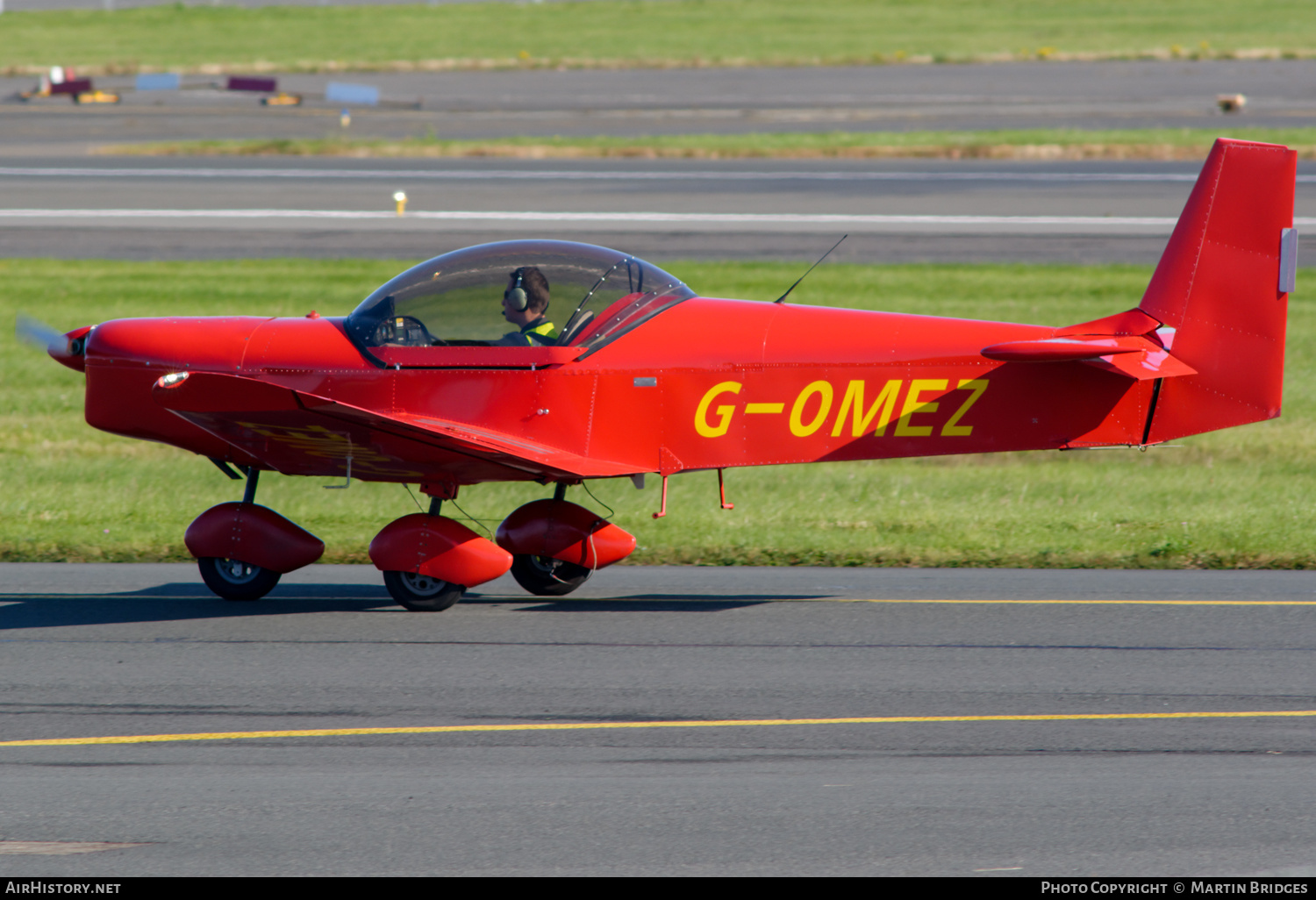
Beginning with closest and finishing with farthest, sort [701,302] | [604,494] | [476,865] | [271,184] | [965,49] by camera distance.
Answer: [476,865]
[701,302]
[604,494]
[271,184]
[965,49]

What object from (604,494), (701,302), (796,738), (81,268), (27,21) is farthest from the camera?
(27,21)

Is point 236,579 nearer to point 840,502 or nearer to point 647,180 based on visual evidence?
point 840,502

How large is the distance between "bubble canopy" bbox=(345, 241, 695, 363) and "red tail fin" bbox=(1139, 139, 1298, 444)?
302cm

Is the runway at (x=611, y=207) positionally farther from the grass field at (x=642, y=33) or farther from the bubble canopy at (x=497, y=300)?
the grass field at (x=642, y=33)

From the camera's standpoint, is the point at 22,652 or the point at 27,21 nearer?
the point at 22,652

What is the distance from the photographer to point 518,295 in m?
8.36

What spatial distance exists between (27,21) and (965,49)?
42.3 meters

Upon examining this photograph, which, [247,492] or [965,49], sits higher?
[965,49]

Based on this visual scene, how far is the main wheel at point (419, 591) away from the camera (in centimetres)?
848

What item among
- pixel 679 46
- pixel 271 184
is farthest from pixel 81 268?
pixel 679 46

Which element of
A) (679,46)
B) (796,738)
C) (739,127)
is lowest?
(796,738)

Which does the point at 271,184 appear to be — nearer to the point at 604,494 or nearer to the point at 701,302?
the point at 604,494

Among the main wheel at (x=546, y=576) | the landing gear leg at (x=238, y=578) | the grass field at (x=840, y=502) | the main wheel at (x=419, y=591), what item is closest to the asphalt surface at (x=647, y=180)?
the grass field at (x=840, y=502)

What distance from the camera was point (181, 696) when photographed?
6.90 m
